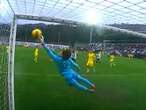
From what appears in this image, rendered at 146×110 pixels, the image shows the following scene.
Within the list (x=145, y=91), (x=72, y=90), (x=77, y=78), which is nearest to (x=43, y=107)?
(x=77, y=78)

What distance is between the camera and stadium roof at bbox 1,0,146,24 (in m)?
16.0

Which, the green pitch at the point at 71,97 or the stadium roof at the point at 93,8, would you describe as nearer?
the green pitch at the point at 71,97

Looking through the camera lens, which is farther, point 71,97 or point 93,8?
point 93,8

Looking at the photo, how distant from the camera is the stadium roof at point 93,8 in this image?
1598 cm

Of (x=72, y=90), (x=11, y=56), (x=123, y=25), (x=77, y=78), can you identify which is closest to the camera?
(x=11, y=56)

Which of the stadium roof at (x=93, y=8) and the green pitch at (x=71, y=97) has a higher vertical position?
the stadium roof at (x=93, y=8)

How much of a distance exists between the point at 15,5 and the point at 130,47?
33343mm

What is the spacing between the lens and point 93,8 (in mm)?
16922

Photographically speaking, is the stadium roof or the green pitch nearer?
the green pitch

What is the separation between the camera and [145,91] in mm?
15352

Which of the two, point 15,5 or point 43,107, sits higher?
point 15,5

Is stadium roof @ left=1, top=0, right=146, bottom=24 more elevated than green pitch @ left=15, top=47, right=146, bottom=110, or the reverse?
stadium roof @ left=1, top=0, right=146, bottom=24

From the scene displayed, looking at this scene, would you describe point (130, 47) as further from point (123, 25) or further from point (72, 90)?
point (72, 90)

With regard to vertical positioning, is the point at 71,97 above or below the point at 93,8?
below
